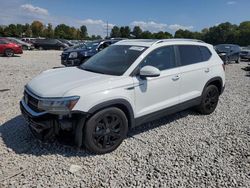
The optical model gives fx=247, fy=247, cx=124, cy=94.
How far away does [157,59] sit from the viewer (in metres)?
4.39

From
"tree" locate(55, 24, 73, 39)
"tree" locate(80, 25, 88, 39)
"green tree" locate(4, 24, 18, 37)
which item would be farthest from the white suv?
"tree" locate(80, 25, 88, 39)

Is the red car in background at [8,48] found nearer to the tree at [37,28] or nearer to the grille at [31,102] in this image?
the grille at [31,102]

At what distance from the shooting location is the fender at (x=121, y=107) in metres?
3.49

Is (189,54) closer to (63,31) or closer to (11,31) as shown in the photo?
(11,31)

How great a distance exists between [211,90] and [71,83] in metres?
3.32

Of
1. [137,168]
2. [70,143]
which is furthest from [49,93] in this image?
[137,168]

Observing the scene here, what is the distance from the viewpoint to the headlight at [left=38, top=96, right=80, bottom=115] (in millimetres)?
3336

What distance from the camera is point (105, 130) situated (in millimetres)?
3711

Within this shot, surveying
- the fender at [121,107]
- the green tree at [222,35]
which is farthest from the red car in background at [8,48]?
the green tree at [222,35]

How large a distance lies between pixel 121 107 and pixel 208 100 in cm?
258

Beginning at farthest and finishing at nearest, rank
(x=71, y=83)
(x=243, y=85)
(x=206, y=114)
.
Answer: (x=243, y=85) → (x=206, y=114) → (x=71, y=83)

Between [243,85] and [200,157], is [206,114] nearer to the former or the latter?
[200,157]

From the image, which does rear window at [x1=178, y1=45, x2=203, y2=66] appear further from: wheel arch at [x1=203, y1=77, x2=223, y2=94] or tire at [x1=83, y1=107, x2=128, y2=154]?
tire at [x1=83, y1=107, x2=128, y2=154]

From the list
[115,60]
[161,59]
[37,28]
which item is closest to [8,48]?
[115,60]
